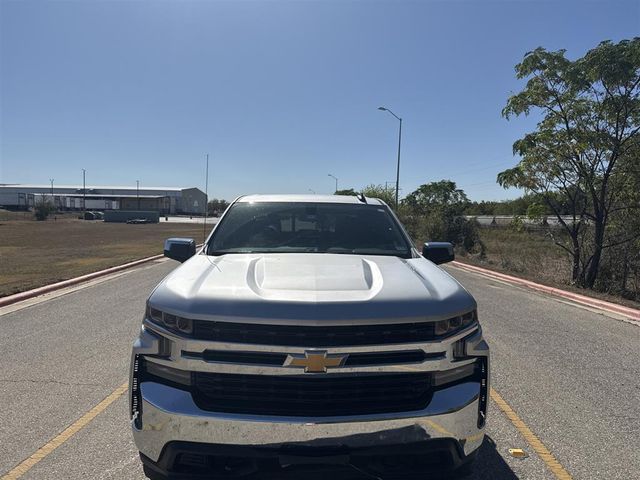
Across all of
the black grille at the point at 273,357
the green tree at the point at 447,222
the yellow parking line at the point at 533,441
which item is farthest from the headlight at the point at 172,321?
the green tree at the point at 447,222

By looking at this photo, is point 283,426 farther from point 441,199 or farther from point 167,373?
point 441,199

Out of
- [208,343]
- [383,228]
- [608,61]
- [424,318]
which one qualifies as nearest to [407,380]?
[424,318]

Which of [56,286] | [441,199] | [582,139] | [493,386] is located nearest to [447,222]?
[441,199]

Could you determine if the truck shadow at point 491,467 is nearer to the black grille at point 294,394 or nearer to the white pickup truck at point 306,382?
the white pickup truck at point 306,382

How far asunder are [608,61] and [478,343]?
38.6ft

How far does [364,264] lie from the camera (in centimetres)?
338

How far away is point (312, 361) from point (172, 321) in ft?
2.50

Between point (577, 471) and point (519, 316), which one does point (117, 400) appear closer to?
point (577, 471)

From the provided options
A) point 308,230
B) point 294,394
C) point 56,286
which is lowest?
point 56,286

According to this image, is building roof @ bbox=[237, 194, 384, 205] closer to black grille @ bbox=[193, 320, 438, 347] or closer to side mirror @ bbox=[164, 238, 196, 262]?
side mirror @ bbox=[164, 238, 196, 262]

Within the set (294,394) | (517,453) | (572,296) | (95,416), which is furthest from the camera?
(572,296)

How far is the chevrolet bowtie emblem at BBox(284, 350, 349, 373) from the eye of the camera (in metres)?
2.40

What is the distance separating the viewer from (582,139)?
1266cm

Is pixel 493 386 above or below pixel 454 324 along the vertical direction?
below
